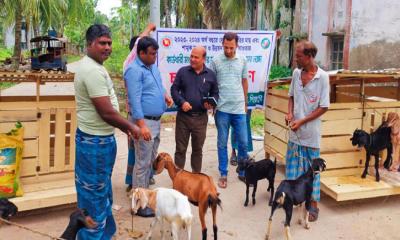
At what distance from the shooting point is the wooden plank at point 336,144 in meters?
5.35

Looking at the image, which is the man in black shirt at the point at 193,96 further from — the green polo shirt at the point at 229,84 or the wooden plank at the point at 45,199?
the wooden plank at the point at 45,199

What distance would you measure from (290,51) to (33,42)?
40.2 ft

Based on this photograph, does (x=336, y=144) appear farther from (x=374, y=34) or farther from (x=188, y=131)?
(x=374, y=34)

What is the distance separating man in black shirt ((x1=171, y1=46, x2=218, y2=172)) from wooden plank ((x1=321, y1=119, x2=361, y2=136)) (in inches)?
56.9

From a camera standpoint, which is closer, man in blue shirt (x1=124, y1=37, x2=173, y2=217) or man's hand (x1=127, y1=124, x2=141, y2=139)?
man's hand (x1=127, y1=124, x2=141, y2=139)

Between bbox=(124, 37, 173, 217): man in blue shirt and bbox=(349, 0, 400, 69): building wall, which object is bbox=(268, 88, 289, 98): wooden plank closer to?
bbox=(124, 37, 173, 217): man in blue shirt

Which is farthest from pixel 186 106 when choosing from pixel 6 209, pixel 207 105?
pixel 6 209

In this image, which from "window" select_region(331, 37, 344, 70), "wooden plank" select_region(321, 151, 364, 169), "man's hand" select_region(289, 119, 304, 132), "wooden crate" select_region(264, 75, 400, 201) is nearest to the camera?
"man's hand" select_region(289, 119, 304, 132)

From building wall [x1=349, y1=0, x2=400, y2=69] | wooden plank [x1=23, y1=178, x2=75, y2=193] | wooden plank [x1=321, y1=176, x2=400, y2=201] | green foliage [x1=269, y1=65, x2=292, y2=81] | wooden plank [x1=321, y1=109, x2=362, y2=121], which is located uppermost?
building wall [x1=349, y1=0, x2=400, y2=69]

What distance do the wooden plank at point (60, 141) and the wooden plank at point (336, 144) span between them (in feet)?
10.4

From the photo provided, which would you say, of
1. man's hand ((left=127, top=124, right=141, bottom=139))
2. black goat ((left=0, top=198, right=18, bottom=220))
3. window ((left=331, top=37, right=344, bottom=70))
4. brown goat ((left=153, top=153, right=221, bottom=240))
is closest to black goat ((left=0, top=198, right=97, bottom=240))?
black goat ((left=0, top=198, right=18, bottom=220))

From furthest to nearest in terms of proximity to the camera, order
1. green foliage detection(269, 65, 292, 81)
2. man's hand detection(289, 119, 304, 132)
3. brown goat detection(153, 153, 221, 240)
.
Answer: green foliage detection(269, 65, 292, 81) → man's hand detection(289, 119, 304, 132) → brown goat detection(153, 153, 221, 240)

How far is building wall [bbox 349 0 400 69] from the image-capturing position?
1392 cm

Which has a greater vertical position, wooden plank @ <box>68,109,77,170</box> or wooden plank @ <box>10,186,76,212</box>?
wooden plank @ <box>68,109,77,170</box>
